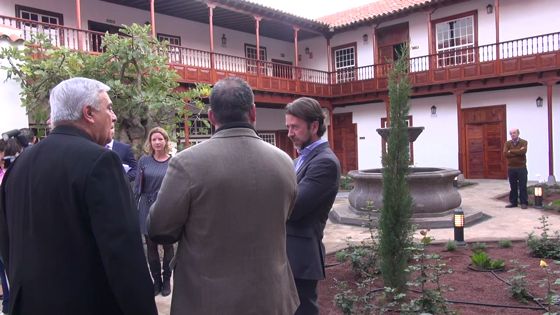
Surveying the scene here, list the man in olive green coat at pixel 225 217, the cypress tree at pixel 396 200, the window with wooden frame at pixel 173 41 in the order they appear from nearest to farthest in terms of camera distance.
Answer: the man in olive green coat at pixel 225 217 < the cypress tree at pixel 396 200 < the window with wooden frame at pixel 173 41

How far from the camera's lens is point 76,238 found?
1673mm

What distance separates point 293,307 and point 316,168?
898 millimetres

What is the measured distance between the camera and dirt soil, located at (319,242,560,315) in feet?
12.0

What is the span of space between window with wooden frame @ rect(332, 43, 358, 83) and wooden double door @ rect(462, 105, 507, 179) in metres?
5.30

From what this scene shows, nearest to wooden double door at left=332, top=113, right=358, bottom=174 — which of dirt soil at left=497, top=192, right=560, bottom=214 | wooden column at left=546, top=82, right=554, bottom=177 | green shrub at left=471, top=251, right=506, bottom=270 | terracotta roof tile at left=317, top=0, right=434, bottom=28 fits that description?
terracotta roof tile at left=317, top=0, right=434, bottom=28

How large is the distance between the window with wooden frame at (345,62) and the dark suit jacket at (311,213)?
17.5 m

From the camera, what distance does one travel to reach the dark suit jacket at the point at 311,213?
266 centimetres

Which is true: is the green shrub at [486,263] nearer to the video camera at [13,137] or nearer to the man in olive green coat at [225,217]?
the man in olive green coat at [225,217]

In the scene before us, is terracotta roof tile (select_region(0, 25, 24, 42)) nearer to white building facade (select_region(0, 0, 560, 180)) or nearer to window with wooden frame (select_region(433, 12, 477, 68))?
white building facade (select_region(0, 0, 560, 180))

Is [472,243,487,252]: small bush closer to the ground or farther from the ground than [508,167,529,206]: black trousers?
closer to the ground

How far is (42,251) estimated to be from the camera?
1.68 metres

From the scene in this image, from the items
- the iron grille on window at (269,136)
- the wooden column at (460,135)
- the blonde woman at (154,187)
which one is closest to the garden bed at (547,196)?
the wooden column at (460,135)

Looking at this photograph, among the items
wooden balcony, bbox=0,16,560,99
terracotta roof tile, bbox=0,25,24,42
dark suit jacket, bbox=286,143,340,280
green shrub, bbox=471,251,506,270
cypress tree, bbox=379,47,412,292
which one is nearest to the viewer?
dark suit jacket, bbox=286,143,340,280

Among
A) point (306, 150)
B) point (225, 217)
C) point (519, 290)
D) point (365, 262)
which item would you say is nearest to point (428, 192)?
point (365, 262)
